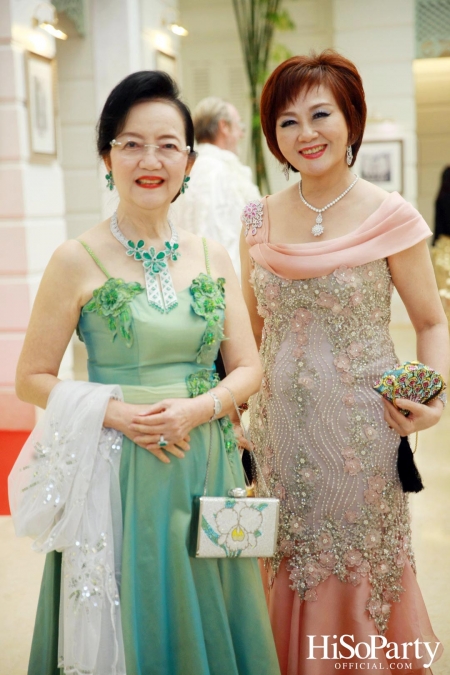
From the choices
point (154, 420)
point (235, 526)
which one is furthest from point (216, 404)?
point (235, 526)

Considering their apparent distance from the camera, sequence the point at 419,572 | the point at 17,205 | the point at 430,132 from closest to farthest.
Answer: the point at 419,572, the point at 17,205, the point at 430,132

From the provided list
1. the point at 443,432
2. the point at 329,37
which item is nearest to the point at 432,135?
the point at 329,37

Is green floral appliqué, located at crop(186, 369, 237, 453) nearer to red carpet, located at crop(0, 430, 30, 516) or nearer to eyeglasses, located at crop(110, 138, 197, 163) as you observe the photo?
eyeglasses, located at crop(110, 138, 197, 163)

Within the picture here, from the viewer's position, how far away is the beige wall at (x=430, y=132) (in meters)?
14.5

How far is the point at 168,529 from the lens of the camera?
212cm

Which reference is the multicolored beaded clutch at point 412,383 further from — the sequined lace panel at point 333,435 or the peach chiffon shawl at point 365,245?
the peach chiffon shawl at point 365,245

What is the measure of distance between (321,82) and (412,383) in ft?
2.88

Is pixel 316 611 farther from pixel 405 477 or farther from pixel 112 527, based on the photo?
pixel 112 527

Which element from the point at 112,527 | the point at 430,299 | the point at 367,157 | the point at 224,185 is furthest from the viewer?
the point at 367,157

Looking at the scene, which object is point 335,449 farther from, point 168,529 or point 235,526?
point 168,529

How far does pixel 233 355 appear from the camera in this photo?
2.28 meters

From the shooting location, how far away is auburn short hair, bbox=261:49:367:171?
7.70 feet

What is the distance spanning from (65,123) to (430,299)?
27.7ft

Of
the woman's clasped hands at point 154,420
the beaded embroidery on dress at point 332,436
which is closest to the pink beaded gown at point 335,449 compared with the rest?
the beaded embroidery on dress at point 332,436
